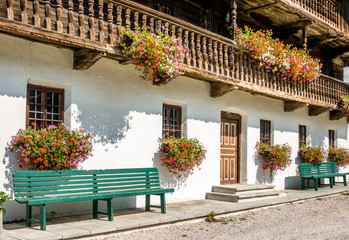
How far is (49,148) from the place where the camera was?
24.3ft

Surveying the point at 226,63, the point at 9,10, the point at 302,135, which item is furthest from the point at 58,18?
the point at 302,135

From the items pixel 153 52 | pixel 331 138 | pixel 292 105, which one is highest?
pixel 153 52

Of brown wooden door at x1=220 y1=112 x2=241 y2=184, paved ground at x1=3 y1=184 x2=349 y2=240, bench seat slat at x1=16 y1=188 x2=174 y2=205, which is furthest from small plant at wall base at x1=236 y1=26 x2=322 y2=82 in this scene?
bench seat slat at x1=16 y1=188 x2=174 y2=205

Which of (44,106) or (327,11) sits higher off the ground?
(327,11)

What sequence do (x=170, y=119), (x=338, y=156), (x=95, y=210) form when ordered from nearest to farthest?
1. (x=95, y=210)
2. (x=170, y=119)
3. (x=338, y=156)

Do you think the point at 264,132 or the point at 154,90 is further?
the point at 264,132

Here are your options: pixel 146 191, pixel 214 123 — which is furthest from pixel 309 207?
pixel 146 191

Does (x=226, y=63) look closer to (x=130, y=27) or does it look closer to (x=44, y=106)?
(x=130, y=27)

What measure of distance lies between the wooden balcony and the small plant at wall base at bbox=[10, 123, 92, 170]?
1.47m

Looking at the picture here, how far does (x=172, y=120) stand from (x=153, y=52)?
2.74 m

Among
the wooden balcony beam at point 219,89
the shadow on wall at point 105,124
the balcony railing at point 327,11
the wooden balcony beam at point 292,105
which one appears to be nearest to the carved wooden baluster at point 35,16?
the shadow on wall at point 105,124

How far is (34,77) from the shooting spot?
7.74m

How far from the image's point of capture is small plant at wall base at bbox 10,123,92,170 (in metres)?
7.29

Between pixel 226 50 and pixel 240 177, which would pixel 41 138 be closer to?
pixel 226 50
